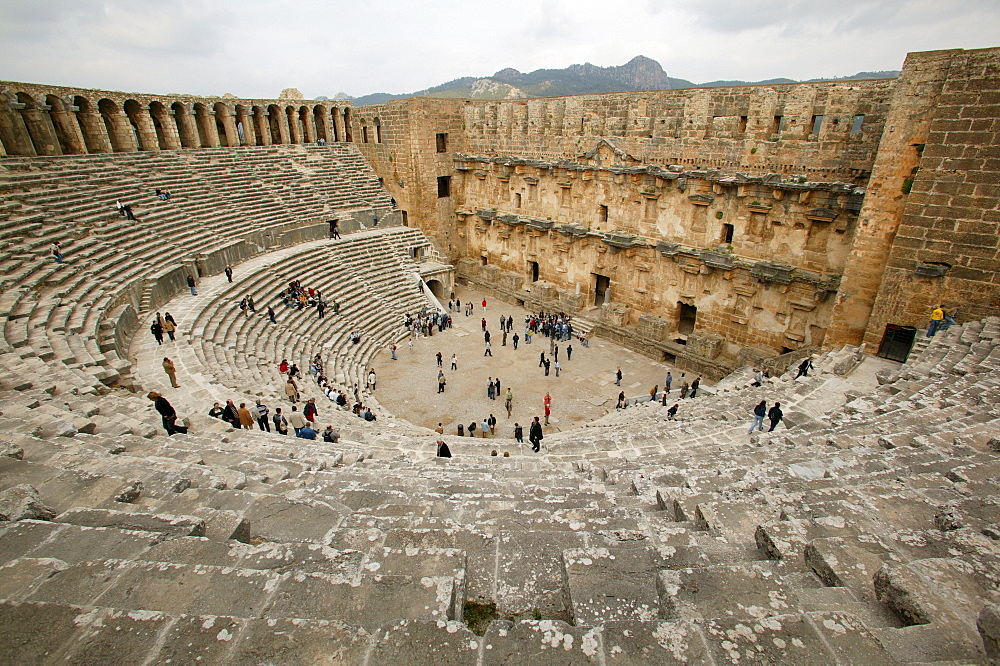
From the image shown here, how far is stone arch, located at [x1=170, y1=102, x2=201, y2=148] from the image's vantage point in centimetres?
2150

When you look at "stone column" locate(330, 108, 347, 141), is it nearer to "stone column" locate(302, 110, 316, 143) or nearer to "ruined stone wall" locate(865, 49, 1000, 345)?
"stone column" locate(302, 110, 316, 143)

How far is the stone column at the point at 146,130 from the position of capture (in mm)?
20281

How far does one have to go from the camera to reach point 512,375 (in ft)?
54.2

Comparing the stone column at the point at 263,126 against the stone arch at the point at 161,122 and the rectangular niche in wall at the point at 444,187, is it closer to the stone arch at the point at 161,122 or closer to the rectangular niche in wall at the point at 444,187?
the stone arch at the point at 161,122

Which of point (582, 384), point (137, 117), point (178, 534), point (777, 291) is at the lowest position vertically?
point (582, 384)

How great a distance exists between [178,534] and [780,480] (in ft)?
17.3

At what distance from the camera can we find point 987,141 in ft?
29.9

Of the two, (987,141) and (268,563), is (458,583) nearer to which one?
(268,563)

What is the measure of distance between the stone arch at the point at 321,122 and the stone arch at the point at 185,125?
574 cm

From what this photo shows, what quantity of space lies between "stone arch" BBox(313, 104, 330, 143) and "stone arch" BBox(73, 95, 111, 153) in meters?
9.18

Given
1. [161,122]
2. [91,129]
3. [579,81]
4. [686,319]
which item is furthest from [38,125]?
[579,81]

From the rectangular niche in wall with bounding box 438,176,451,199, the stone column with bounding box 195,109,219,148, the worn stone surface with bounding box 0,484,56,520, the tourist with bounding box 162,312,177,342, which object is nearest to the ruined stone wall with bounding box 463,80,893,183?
the rectangular niche in wall with bounding box 438,176,451,199

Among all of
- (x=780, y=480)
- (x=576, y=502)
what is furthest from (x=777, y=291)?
(x=576, y=502)

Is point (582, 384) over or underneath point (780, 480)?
underneath
